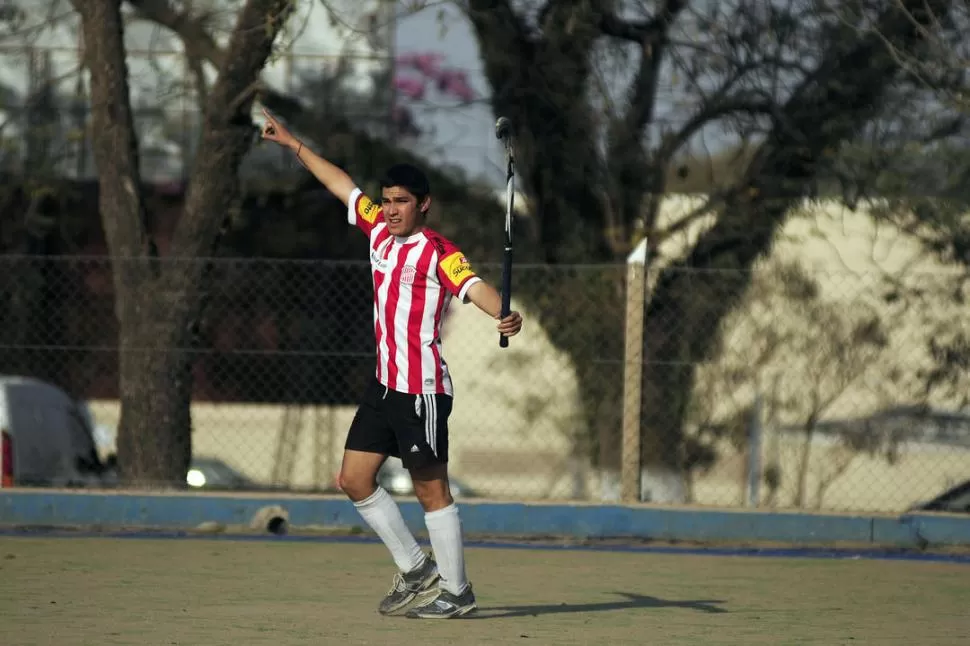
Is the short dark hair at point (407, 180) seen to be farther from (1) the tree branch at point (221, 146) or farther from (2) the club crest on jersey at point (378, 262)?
(1) the tree branch at point (221, 146)

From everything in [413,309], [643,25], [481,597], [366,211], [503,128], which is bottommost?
[481,597]

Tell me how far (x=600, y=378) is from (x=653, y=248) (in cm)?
231

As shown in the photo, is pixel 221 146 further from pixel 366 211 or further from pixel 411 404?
pixel 411 404

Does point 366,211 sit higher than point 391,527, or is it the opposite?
point 366,211

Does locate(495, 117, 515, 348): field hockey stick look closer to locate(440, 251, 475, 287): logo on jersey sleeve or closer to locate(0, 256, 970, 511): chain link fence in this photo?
locate(440, 251, 475, 287): logo on jersey sleeve

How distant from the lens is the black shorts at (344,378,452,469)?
23.0 feet

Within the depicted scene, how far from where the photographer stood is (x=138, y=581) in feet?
26.6

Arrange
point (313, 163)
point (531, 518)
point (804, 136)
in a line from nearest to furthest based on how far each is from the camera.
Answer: point (313, 163), point (531, 518), point (804, 136)

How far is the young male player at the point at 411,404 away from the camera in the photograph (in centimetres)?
702

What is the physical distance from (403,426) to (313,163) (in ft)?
4.33

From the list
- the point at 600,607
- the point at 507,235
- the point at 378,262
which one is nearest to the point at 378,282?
the point at 378,262

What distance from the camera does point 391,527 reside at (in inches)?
282

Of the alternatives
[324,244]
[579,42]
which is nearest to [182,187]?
[324,244]

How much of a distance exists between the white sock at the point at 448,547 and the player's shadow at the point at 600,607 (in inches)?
7.2
